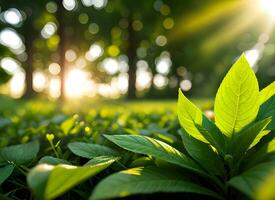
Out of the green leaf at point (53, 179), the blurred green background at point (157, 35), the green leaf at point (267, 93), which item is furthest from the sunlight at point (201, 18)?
the green leaf at point (53, 179)

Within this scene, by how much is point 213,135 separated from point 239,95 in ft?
0.59

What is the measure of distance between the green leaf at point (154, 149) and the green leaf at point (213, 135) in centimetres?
10

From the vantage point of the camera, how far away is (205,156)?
1.22 m

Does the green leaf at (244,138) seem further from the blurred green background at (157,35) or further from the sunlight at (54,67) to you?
the sunlight at (54,67)

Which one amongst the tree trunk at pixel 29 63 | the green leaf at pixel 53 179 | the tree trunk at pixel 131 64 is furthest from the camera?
the tree trunk at pixel 29 63

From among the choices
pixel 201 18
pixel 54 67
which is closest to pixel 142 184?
pixel 201 18

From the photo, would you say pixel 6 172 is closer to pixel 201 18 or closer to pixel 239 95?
pixel 239 95

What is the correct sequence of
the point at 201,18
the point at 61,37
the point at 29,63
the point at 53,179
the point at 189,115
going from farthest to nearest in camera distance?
1. the point at 201,18
2. the point at 29,63
3. the point at 61,37
4. the point at 189,115
5. the point at 53,179

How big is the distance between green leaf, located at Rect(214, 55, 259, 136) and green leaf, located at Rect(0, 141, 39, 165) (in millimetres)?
766

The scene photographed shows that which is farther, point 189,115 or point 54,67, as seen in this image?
point 54,67

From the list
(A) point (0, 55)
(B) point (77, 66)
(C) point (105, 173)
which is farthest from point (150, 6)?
(C) point (105, 173)

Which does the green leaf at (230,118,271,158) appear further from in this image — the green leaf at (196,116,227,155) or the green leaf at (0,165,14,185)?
the green leaf at (0,165,14,185)

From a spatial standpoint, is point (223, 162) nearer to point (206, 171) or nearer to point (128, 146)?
point (206, 171)

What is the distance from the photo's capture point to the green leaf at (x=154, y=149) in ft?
3.75
